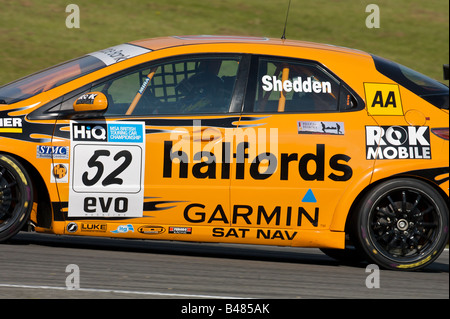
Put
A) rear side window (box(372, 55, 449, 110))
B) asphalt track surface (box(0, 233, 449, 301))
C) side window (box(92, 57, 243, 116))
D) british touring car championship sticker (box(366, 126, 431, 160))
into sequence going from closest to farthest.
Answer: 1. asphalt track surface (box(0, 233, 449, 301))
2. side window (box(92, 57, 243, 116))
3. british touring car championship sticker (box(366, 126, 431, 160))
4. rear side window (box(372, 55, 449, 110))

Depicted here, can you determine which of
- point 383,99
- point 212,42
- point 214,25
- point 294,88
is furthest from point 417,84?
point 214,25

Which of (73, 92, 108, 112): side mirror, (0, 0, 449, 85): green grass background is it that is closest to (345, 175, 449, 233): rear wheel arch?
(73, 92, 108, 112): side mirror

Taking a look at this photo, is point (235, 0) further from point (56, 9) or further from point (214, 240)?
point (214, 240)

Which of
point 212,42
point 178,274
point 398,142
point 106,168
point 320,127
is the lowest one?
point 178,274

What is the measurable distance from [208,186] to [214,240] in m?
0.44

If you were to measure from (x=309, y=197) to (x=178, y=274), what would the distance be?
1.23 meters

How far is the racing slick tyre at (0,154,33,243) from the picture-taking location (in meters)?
5.86

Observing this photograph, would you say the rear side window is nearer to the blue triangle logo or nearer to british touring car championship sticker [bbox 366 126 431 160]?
british touring car championship sticker [bbox 366 126 431 160]

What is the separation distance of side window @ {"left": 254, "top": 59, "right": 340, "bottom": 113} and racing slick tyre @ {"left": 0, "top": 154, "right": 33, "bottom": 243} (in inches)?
73.8

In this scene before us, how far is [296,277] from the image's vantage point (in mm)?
6133

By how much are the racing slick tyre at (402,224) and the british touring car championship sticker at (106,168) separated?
1.87m

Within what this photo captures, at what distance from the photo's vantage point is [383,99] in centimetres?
652

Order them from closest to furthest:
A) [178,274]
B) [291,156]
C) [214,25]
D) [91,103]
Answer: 1. [178,274]
2. [91,103]
3. [291,156]
4. [214,25]

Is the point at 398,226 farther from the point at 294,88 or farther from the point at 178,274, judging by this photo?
the point at 178,274
